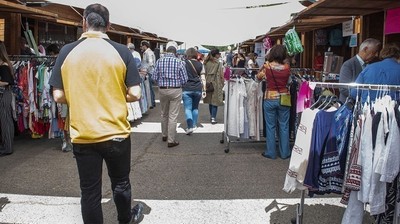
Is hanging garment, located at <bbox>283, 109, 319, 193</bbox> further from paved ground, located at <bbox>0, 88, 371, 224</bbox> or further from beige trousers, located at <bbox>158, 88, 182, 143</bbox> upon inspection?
beige trousers, located at <bbox>158, 88, 182, 143</bbox>

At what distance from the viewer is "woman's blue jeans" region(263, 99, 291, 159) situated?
624cm

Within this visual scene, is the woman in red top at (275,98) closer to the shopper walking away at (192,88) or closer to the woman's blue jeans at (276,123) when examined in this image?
the woman's blue jeans at (276,123)

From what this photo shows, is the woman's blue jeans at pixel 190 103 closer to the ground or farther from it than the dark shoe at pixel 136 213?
farther from it

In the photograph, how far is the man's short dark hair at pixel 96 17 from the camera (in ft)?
10.6

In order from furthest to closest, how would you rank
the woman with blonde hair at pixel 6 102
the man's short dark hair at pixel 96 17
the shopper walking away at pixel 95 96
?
the woman with blonde hair at pixel 6 102 → the man's short dark hair at pixel 96 17 → the shopper walking away at pixel 95 96

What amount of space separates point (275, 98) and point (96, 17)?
3.56 m

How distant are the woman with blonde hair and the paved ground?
0.23 meters

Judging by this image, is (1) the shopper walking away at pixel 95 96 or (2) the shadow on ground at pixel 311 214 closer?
(1) the shopper walking away at pixel 95 96

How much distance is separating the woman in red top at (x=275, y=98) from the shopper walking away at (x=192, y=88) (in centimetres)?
198

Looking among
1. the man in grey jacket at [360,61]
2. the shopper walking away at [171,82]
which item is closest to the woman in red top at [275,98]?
the man in grey jacket at [360,61]

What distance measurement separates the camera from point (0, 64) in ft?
20.6

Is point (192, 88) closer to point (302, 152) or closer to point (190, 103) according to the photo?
point (190, 103)

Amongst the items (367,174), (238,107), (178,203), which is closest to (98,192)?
(178,203)

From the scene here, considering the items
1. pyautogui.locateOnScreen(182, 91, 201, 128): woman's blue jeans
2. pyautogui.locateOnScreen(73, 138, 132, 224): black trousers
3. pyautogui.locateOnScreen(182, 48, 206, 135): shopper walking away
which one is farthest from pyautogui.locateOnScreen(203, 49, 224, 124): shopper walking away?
pyautogui.locateOnScreen(73, 138, 132, 224): black trousers
